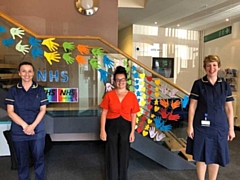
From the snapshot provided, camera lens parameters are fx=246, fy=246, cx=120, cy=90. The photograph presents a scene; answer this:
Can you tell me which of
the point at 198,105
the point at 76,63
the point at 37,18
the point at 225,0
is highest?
the point at 225,0

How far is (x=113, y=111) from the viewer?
107 inches

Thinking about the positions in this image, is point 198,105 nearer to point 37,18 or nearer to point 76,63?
point 76,63

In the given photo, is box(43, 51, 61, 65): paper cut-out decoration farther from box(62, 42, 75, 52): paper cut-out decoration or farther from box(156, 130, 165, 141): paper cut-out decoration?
box(156, 130, 165, 141): paper cut-out decoration

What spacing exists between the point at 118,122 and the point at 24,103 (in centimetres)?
102

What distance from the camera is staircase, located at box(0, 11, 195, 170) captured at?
12.0ft

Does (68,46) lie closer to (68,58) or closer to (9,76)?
(68,58)

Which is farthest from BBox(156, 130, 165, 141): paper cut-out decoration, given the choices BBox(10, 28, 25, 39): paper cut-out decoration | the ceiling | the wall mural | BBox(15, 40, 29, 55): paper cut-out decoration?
the ceiling

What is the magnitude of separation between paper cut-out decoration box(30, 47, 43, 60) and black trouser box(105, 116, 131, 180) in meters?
1.58

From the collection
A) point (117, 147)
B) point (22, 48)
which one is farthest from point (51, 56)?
point (117, 147)

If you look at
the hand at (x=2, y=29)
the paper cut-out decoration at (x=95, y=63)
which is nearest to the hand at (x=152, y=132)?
the paper cut-out decoration at (x=95, y=63)

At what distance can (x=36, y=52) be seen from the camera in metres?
3.58

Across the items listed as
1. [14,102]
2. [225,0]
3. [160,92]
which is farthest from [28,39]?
[225,0]

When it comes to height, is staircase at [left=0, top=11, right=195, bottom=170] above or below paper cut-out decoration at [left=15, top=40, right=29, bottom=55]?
below

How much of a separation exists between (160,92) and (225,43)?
4.24 meters
